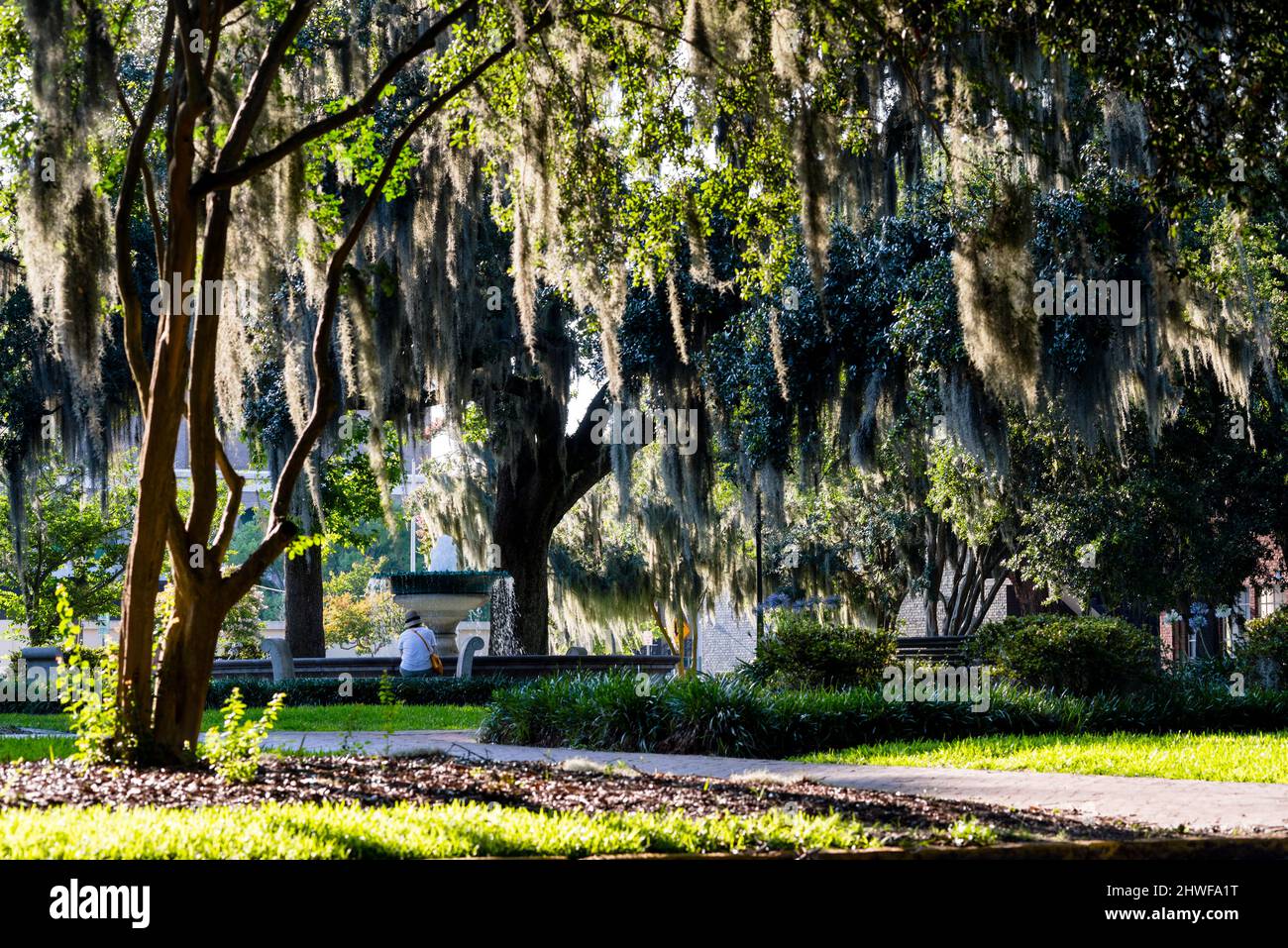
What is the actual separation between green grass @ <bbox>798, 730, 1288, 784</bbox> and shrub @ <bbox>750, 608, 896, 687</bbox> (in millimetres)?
2856

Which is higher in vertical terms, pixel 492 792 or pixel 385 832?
pixel 385 832

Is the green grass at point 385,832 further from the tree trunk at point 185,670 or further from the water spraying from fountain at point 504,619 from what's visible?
the water spraying from fountain at point 504,619

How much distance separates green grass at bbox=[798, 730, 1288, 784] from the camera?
9.45 metres

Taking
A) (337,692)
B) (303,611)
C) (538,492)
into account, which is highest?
(538,492)

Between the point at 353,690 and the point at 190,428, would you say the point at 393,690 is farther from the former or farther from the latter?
the point at 190,428

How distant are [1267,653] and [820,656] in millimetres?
5746

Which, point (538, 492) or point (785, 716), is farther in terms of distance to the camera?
point (538, 492)

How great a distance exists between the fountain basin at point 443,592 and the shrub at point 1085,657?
345 inches

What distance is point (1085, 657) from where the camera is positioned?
1459 centimetres

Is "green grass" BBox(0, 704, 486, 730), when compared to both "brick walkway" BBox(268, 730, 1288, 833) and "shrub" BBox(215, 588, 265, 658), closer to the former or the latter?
"brick walkway" BBox(268, 730, 1288, 833)

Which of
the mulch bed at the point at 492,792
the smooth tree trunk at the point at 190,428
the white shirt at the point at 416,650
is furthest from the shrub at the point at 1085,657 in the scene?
the smooth tree trunk at the point at 190,428

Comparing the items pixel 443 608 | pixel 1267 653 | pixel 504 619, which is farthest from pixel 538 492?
pixel 1267 653

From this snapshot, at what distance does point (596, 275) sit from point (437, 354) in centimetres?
749

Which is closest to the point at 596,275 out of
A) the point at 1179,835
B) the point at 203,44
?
the point at 203,44
